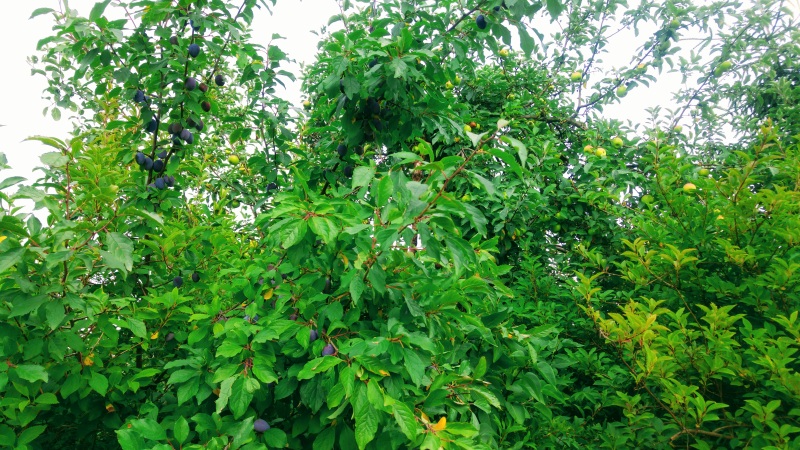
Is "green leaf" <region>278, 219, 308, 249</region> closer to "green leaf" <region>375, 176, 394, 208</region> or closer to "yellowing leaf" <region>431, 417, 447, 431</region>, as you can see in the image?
"green leaf" <region>375, 176, 394, 208</region>

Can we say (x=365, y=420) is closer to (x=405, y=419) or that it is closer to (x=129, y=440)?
(x=405, y=419)

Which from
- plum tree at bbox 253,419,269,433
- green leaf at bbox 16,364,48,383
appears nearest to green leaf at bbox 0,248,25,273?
green leaf at bbox 16,364,48,383

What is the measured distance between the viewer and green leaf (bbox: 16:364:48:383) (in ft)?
5.35

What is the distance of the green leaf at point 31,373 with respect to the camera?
5.35 ft

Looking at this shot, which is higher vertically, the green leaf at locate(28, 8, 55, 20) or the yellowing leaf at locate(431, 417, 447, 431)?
the green leaf at locate(28, 8, 55, 20)

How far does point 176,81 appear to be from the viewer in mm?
2393

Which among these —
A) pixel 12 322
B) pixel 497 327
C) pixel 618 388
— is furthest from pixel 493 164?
pixel 12 322

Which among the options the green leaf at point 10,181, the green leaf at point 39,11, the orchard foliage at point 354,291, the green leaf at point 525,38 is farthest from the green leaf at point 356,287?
the green leaf at point 39,11

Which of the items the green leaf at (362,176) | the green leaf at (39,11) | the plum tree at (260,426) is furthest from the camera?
the green leaf at (39,11)

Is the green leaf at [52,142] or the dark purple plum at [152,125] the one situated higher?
the dark purple plum at [152,125]

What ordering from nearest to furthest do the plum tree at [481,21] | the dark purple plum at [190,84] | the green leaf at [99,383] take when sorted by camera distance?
the green leaf at [99,383]
the plum tree at [481,21]
the dark purple plum at [190,84]

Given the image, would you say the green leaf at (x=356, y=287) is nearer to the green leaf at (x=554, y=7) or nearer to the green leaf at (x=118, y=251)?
the green leaf at (x=118, y=251)

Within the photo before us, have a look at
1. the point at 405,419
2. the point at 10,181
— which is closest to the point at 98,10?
the point at 10,181

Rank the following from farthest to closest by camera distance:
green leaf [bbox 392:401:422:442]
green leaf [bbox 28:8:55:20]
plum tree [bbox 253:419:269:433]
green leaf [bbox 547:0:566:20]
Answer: green leaf [bbox 28:8:55:20] < green leaf [bbox 547:0:566:20] < plum tree [bbox 253:419:269:433] < green leaf [bbox 392:401:422:442]
